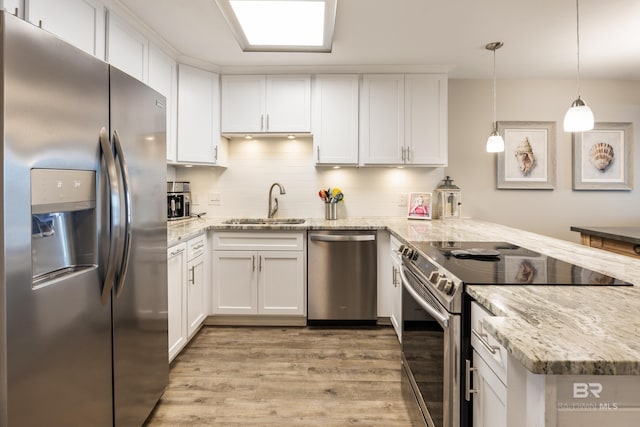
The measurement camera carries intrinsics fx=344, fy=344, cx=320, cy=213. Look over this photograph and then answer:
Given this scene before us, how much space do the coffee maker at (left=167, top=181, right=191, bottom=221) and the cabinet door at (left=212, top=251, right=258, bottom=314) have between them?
0.61 meters

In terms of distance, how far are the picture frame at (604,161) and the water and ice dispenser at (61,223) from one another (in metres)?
4.17

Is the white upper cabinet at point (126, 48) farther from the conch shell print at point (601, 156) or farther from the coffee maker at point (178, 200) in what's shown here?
the conch shell print at point (601, 156)

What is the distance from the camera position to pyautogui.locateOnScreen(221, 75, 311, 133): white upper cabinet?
327 centimetres

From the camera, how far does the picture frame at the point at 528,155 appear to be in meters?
3.54

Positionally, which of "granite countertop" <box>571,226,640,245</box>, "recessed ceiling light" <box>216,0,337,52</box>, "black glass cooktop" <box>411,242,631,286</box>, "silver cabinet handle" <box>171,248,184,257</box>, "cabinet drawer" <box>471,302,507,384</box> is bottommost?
"cabinet drawer" <box>471,302,507,384</box>

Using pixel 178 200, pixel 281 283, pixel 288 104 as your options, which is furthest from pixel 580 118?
pixel 178 200

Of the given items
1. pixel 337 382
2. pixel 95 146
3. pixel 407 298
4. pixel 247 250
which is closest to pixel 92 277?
pixel 95 146

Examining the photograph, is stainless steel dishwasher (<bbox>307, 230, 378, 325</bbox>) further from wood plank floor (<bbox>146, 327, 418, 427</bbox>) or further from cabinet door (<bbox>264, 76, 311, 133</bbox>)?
cabinet door (<bbox>264, 76, 311, 133</bbox>)

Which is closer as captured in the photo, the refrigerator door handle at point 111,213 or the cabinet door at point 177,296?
the refrigerator door handle at point 111,213

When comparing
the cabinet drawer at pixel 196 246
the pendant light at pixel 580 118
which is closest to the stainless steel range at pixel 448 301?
the pendant light at pixel 580 118

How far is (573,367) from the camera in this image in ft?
2.02

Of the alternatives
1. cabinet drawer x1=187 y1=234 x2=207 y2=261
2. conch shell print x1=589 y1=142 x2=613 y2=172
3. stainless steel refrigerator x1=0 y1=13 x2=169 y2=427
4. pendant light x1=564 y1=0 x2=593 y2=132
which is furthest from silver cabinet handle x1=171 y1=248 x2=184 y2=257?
conch shell print x1=589 y1=142 x2=613 y2=172

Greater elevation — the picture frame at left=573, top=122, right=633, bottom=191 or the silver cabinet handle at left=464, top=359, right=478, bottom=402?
the picture frame at left=573, top=122, right=633, bottom=191

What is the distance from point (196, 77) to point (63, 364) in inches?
104
